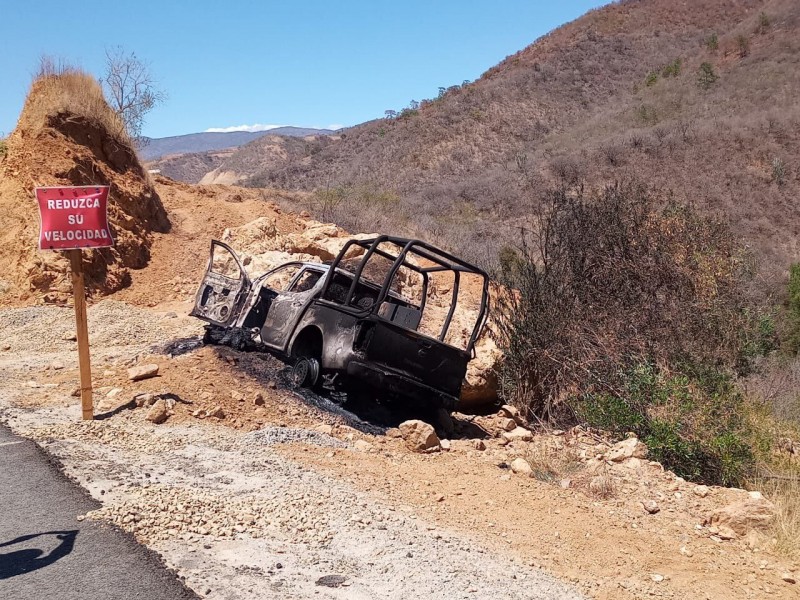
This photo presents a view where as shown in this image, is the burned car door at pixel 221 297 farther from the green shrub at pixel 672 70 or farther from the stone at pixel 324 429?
the green shrub at pixel 672 70

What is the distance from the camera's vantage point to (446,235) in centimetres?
2344

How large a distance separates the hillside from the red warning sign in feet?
42.6

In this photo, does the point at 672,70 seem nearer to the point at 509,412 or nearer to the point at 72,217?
the point at 509,412

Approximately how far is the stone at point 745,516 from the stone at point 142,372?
5911 mm

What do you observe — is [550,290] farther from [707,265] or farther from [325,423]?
[325,423]

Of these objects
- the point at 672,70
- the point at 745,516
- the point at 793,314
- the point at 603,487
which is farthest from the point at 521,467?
the point at 672,70

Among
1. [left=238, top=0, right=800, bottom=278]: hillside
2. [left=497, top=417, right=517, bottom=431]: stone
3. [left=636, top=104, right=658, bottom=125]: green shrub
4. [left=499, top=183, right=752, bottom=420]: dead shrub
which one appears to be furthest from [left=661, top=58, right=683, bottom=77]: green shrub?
[left=497, top=417, right=517, bottom=431]: stone

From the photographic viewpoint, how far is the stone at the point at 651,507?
19.8ft

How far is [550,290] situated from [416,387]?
9.75ft

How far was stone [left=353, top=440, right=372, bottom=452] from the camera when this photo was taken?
729 centimetres

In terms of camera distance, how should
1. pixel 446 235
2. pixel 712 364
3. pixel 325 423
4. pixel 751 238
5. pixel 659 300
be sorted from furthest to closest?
pixel 751 238 → pixel 446 235 → pixel 659 300 → pixel 712 364 → pixel 325 423

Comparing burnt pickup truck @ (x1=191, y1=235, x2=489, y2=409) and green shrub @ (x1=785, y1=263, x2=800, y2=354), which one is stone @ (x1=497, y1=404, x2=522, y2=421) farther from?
green shrub @ (x1=785, y1=263, x2=800, y2=354)

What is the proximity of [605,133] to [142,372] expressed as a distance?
40.1 metres

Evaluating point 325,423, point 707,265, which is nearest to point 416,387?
point 325,423
